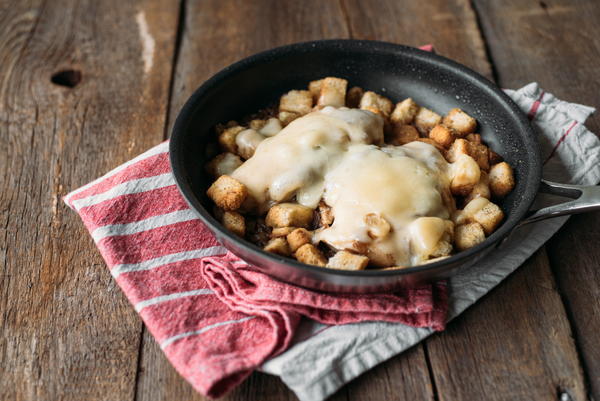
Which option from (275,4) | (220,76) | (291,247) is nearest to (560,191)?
(291,247)

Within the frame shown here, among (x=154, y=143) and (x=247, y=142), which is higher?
(x=247, y=142)

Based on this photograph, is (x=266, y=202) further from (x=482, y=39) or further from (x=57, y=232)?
(x=482, y=39)

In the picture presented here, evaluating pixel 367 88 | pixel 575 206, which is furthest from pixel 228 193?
pixel 575 206

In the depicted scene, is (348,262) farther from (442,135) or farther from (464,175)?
(442,135)

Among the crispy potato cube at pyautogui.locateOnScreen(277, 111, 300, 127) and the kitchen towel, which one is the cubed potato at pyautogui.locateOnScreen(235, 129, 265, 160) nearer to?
the crispy potato cube at pyautogui.locateOnScreen(277, 111, 300, 127)

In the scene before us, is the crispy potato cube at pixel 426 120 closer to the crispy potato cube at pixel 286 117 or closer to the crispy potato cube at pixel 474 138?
the crispy potato cube at pixel 474 138
